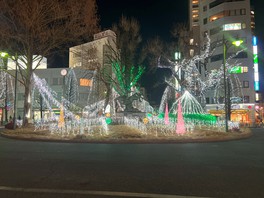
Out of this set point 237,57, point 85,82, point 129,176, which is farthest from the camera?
point 85,82

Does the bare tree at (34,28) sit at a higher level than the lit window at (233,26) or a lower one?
lower

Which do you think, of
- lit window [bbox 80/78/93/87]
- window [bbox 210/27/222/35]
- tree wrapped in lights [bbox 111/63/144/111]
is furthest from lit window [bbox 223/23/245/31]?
tree wrapped in lights [bbox 111/63/144/111]

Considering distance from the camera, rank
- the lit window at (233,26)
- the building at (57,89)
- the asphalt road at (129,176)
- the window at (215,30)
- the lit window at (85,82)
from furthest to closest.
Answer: the lit window at (85,82), the building at (57,89), the window at (215,30), the lit window at (233,26), the asphalt road at (129,176)

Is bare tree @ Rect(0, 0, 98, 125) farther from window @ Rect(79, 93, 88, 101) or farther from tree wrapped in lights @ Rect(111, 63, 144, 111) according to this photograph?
window @ Rect(79, 93, 88, 101)

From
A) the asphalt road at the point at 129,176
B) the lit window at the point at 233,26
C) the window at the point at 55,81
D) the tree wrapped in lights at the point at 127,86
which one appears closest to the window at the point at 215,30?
the lit window at the point at 233,26

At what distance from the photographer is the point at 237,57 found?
4769cm

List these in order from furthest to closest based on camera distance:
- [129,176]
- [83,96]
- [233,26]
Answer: [83,96] < [233,26] < [129,176]

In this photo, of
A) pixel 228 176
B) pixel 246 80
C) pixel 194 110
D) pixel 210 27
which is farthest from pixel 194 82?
pixel 228 176

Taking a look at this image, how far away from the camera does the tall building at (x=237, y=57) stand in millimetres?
46312

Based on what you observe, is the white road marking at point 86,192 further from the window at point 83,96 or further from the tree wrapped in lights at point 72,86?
the window at point 83,96

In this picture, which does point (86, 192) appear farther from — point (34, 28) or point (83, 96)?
point (83, 96)

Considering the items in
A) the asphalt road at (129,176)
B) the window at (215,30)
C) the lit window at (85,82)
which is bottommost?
the asphalt road at (129,176)

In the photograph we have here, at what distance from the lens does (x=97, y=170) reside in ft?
22.3

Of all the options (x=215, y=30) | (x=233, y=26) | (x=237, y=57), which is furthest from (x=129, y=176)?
(x=215, y=30)
